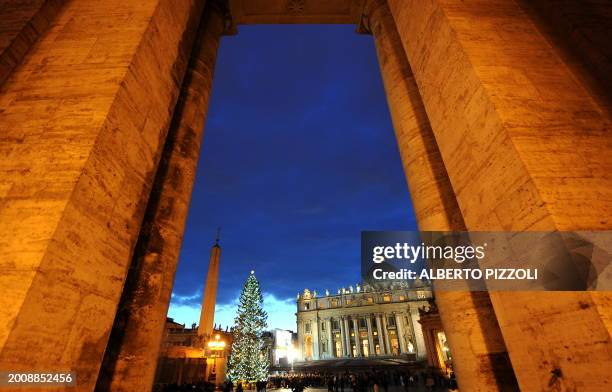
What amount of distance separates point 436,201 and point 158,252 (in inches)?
206

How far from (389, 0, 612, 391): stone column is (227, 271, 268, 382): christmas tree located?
33.9 m

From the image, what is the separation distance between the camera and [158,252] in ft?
16.0

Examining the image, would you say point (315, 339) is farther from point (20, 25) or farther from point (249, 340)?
point (20, 25)

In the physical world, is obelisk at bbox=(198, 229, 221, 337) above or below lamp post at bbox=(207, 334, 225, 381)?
above

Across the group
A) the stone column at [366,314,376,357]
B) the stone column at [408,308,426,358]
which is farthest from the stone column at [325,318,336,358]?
the stone column at [408,308,426,358]

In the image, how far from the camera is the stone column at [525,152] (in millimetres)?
2536

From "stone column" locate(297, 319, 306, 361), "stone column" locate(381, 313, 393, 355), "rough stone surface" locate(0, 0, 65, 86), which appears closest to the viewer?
"rough stone surface" locate(0, 0, 65, 86)

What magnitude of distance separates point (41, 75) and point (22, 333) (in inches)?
138

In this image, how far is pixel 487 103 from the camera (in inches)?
143

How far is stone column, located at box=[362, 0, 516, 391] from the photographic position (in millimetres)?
4242

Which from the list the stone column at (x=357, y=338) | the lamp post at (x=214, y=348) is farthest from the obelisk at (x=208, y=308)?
the stone column at (x=357, y=338)

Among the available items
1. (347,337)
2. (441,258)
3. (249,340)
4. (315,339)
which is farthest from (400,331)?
(441,258)

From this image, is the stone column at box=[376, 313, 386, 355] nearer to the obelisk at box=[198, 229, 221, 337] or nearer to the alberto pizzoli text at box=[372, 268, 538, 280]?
the obelisk at box=[198, 229, 221, 337]

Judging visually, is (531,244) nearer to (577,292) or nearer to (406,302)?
(577,292)
